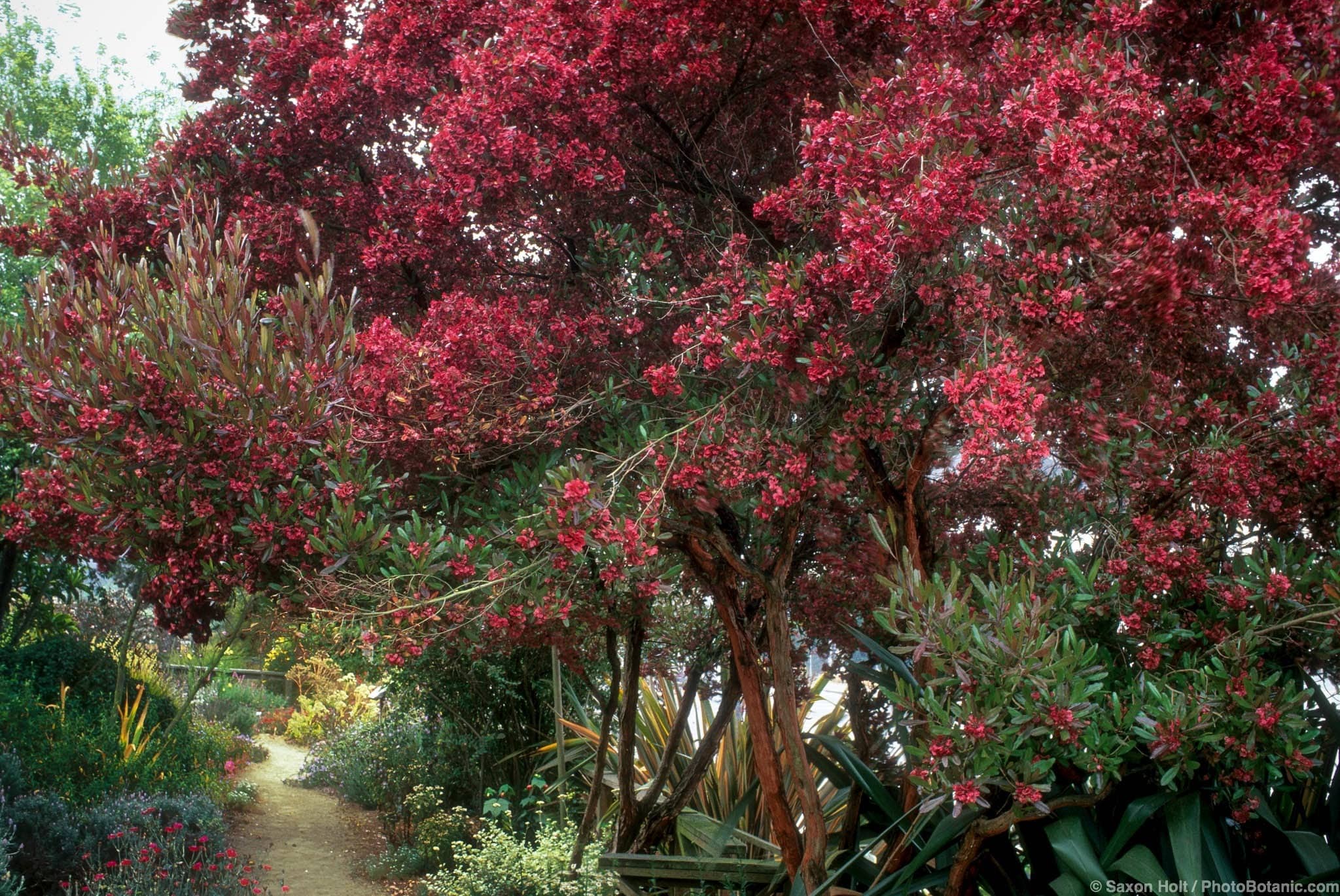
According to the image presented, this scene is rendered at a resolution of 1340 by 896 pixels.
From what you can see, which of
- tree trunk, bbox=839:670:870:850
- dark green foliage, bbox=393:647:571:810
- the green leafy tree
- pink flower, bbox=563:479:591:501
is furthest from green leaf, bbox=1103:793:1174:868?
the green leafy tree

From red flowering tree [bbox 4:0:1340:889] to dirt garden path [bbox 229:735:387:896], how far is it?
491 centimetres

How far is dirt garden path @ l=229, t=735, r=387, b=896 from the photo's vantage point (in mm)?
7391

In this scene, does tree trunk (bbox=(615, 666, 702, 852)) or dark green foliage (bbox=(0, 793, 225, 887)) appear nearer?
tree trunk (bbox=(615, 666, 702, 852))

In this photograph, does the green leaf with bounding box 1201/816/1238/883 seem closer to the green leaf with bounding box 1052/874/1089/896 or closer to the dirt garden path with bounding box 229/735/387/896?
the green leaf with bounding box 1052/874/1089/896

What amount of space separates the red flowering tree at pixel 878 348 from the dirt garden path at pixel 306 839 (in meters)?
4.91

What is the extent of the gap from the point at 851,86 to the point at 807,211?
46 centimetres

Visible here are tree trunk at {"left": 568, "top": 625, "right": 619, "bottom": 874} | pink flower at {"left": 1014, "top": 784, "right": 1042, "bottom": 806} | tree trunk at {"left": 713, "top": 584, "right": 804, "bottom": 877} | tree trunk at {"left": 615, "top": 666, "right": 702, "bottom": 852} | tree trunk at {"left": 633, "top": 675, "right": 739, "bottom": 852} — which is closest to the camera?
pink flower at {"left": 1014, "top": 784, "right": 1042, "bottom": 806}

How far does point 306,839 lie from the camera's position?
8.70m

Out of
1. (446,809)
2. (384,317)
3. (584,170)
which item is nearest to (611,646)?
(384,317)

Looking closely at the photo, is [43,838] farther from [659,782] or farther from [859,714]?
[859,714]

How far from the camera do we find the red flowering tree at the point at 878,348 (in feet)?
8.27

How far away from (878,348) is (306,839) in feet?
25.4

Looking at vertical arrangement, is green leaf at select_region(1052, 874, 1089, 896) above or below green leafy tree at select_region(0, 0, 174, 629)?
below

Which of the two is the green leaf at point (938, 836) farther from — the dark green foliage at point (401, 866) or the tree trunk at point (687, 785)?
the dark green foliage at point (401, 866)
